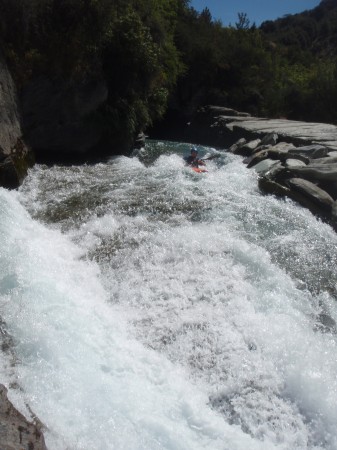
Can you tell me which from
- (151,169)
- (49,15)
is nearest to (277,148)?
(151,169)

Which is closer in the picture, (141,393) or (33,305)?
(141,393)

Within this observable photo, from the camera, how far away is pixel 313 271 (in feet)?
20.7

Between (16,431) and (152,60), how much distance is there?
37.4 feet

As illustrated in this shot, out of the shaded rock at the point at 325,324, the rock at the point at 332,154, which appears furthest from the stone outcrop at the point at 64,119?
the shaded rock at the point at 325,324

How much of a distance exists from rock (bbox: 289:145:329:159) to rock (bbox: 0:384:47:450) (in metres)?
10.6

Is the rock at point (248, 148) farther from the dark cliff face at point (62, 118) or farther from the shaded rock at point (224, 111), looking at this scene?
the dark cliff face at point (62, 118)

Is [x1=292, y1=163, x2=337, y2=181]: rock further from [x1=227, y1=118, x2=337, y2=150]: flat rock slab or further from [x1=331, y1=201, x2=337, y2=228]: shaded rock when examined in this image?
[x1=227, y1=118, x2=337, y2=150]: flat rock slab

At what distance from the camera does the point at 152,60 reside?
12.4 m

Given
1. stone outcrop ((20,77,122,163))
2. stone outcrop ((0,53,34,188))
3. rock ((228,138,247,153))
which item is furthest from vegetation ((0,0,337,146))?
rock ((228,138,247,153))

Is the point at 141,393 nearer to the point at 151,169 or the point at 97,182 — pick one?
the point at 97,182

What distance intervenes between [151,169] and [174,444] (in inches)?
320

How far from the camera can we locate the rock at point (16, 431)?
2.72 m

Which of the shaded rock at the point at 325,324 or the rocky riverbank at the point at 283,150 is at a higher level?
the rocky riverbank at the point at 283,150

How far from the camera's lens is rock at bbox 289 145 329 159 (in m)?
11.9
